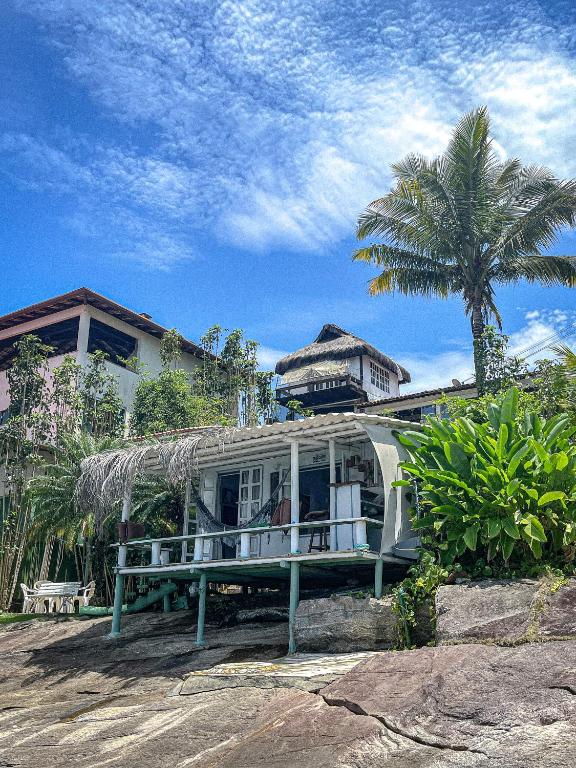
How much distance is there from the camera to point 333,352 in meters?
36.5

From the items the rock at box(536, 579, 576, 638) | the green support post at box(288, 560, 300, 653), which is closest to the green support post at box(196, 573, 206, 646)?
the green support post at box(288, 560, 300, 653)

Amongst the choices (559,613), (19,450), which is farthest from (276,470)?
(19,450)

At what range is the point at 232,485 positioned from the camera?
18312mm

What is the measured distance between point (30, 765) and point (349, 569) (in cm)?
735

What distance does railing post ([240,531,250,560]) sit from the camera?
14921mm

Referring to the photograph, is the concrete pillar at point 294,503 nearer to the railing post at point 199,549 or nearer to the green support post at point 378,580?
the green support post at point 378,580

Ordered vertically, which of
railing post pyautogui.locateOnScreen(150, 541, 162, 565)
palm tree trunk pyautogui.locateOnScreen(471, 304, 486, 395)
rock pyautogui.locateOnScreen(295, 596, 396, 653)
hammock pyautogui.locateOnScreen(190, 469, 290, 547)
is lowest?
rock pyautogui.locateOnScreen(295, 596, 396, 653)

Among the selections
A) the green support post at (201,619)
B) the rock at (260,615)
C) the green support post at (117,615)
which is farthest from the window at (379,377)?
the green support post at (201,619)

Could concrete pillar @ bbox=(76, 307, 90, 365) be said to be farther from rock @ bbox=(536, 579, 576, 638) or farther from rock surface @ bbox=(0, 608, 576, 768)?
rock @ bbox=(536, 579, 576, 638)

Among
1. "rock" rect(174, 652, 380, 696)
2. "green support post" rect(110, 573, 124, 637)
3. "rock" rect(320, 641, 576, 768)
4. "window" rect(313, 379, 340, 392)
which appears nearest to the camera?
"rock" rect(320, 641, 576, 768)

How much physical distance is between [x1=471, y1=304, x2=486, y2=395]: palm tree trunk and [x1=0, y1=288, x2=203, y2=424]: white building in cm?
1445

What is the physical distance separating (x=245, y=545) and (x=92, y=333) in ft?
63.5

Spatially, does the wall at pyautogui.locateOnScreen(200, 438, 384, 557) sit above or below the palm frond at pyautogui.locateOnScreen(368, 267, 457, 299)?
below

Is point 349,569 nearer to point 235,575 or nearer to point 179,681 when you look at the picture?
point 235,575
